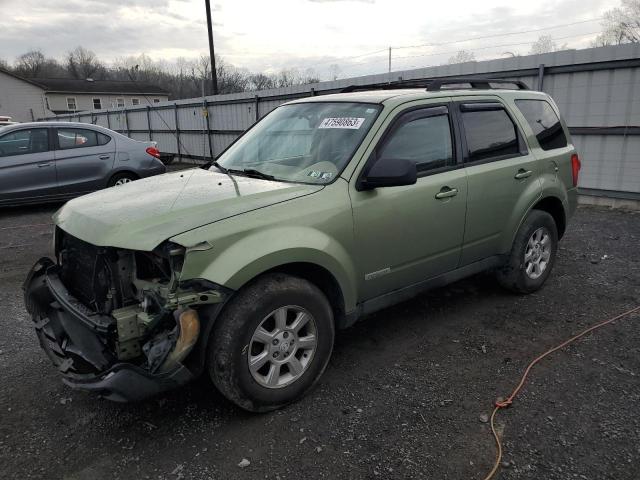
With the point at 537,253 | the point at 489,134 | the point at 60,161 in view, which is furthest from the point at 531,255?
the point at 60,161

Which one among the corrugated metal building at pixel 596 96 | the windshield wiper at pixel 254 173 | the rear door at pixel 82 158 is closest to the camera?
the windshield wiper at pixel 254 173

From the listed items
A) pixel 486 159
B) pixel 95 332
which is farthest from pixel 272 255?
pixel 486 159

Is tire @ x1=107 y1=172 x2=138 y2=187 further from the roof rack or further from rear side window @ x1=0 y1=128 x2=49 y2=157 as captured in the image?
the roof rack

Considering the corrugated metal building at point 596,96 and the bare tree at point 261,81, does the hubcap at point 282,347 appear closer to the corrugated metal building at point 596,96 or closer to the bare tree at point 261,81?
the corrugated metal building at point 596,96

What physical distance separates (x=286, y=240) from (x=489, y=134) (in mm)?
2297

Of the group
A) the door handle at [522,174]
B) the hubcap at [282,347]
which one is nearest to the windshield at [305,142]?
the hubcap at [282,347]

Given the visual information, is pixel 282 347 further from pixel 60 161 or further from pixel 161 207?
pixel 60 161

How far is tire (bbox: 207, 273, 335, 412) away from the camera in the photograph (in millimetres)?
2594

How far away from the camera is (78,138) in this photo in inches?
350

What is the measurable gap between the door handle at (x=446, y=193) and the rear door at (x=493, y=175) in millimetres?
198

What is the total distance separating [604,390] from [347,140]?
235 centimetres

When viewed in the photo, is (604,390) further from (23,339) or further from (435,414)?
(23,339)

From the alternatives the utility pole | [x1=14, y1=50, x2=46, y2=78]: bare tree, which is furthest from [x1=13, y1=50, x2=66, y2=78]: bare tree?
the utility pole

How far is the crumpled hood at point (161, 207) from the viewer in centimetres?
259
